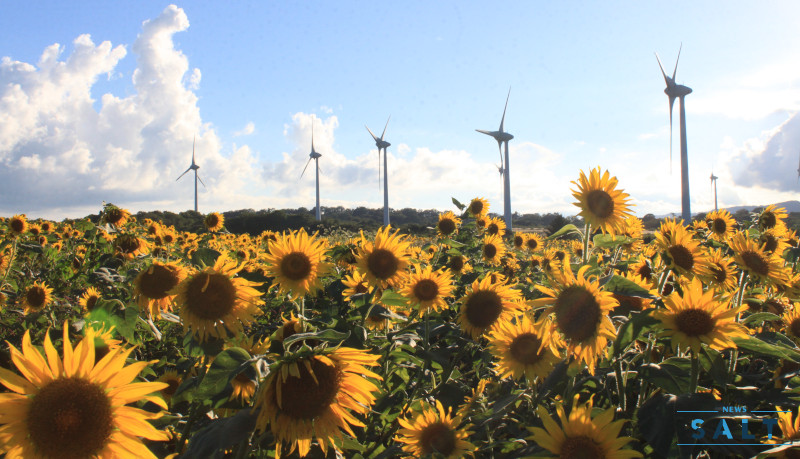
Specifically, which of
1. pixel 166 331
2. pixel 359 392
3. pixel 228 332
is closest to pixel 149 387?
pixel 359 392

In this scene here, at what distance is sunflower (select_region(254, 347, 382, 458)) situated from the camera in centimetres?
154

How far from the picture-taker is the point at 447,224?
6.95m

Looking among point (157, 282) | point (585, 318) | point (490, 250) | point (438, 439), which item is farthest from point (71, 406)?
point (490, 250)

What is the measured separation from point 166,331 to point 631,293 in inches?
226

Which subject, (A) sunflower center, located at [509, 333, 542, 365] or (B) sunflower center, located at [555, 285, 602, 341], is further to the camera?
(A) sunflower center, located at [509, 333, 542, 365]

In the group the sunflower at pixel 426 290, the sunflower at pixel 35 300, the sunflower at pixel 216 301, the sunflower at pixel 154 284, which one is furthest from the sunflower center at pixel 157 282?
the sunflower at pixel 35 300

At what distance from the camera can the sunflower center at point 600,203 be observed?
Answer: 111 inches

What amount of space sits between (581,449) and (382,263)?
71.8 inches

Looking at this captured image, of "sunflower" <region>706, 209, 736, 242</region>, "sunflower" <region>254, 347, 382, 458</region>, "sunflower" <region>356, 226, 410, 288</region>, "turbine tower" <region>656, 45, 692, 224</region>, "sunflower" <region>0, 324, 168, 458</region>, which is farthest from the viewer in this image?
"turbine tower" <region>656, 45, 692, 224</region>

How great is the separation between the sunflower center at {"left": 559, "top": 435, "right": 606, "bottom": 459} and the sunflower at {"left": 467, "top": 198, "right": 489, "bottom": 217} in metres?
6.53

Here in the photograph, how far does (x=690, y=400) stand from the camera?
158cm

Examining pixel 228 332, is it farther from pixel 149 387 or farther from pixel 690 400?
pixel 690 400

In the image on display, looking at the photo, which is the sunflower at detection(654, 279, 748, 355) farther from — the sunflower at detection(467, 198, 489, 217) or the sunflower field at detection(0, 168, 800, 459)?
the sunflower at detection(467, 198, 489, 217)

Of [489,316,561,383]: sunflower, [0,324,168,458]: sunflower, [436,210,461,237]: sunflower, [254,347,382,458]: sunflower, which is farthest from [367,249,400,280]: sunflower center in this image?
[436,210,461,237]: sunflower
